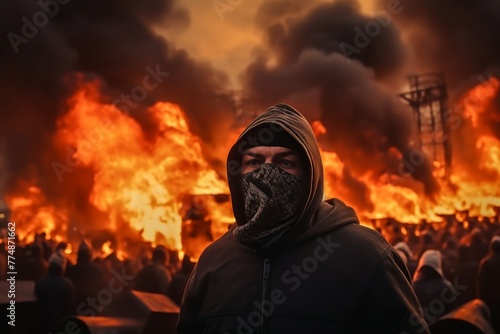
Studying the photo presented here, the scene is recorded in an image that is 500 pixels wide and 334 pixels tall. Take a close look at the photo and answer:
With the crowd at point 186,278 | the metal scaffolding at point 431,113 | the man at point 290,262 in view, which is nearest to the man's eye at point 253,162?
the man at point 290,262

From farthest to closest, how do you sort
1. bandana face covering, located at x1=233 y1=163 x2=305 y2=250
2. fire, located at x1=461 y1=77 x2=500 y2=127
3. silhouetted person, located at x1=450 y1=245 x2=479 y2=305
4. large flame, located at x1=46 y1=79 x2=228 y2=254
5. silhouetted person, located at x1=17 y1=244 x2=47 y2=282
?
fire, located at x1=461 y1=77 x2=500 y2=127, large flame, located at x1=46 y1=79 x2=228 y2=254, silhouetted person, located at x1=17 y1=244 x2=47 y2=282, silhouetted person, located at x1=450 y1=245 x2=479 y2=305, bandana face covering, located at x1=233 y1=163 x2=305 y2=250

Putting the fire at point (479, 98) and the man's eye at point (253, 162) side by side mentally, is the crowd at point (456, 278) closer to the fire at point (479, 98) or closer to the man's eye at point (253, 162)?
the man's eye at point (253, 162)

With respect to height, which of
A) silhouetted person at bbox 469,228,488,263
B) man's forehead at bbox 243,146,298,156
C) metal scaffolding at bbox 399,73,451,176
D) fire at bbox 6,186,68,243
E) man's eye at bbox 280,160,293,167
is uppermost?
metal scaffolding at bbox 399,73,451,176

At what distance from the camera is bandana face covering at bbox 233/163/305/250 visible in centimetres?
194

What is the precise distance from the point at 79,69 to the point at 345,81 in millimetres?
12214

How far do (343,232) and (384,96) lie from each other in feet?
89.5

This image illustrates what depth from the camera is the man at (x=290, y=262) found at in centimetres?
179

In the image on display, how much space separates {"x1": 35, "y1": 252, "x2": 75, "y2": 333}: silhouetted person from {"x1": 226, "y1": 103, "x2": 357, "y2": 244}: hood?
14.6 ft

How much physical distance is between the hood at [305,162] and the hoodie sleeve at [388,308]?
Answer: 259mm

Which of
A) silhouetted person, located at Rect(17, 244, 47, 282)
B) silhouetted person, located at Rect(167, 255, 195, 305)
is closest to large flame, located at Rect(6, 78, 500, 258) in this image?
silhouetted person, located at Rect(17, 244, 47, 282)

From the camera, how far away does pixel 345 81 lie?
26.9 metres

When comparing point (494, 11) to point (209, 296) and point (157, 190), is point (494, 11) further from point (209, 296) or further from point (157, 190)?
point (209, 296)

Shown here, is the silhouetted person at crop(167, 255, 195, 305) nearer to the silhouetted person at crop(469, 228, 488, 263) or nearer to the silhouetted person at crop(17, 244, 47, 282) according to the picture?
the silhouetted person at crop(17, 244, 47, 282)

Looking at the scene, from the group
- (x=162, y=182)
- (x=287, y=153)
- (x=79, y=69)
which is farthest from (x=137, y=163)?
(x=287, y=153)
